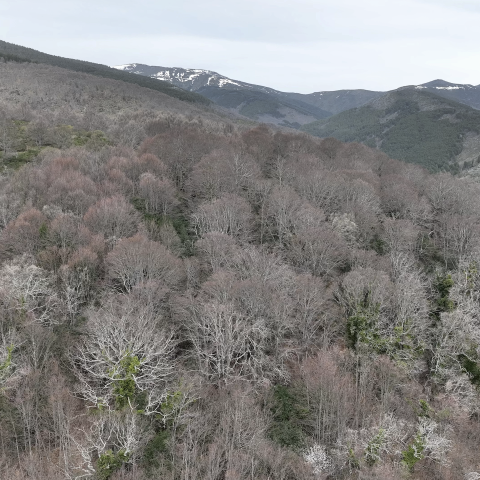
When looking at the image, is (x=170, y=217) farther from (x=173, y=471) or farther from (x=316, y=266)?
(x=173, y=471)

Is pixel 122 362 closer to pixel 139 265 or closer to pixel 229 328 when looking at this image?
pixel 229 328

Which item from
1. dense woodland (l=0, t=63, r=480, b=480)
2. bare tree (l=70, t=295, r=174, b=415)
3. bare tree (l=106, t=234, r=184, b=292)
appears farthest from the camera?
bare tree (l=106, t=234, r=184, b=292)

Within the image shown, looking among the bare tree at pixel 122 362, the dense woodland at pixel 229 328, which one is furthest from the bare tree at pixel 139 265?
the bare tree at pixel 122 362

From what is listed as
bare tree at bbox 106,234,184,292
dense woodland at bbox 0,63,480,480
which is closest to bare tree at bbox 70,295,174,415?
dense woodland at bbox 0,63,480,480

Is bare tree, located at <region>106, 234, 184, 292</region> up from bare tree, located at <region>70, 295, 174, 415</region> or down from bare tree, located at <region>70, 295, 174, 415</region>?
up

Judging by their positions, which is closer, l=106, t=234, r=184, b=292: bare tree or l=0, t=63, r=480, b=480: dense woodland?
l=0, t=63, r=480, b=480: dense woodland

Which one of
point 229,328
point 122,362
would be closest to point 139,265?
point 122,362

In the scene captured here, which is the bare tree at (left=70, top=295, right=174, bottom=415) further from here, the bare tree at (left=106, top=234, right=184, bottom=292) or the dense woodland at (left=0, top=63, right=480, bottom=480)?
the bare tree at (left=106, top=234, right=184, bottom=292)

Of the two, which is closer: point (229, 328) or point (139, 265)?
point (229, 328)
